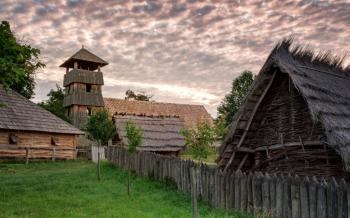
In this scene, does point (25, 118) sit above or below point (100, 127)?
above

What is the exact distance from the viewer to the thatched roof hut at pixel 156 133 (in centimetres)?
2981

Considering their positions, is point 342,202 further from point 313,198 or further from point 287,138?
point 287,138

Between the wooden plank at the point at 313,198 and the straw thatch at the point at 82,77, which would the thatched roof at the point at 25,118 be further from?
the wooden plank at the point at 313,198

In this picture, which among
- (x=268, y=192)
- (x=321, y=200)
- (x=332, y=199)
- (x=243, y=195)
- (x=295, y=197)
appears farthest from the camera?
(x=243, y=195)

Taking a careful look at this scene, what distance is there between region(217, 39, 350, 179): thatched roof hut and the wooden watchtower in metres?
32.3

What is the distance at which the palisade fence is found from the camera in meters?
8.38

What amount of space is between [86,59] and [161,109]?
12.8m

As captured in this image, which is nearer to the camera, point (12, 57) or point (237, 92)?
point (12, 57)

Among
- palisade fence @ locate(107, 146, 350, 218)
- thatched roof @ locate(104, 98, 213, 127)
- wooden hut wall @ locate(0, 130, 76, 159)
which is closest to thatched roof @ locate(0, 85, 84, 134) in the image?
wooden hut wall @ locate(0, 130, 76, 159)

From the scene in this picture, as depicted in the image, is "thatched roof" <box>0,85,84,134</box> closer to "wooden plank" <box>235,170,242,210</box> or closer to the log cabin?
the log cabin

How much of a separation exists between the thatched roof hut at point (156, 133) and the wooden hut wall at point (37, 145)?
401 cm

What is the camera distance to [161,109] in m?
52.3

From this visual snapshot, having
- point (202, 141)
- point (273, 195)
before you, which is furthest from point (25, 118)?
point (273, 195)

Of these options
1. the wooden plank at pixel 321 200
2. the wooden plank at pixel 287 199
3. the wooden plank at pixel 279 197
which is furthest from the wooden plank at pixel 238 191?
the wooden plank at pixel 321 200
